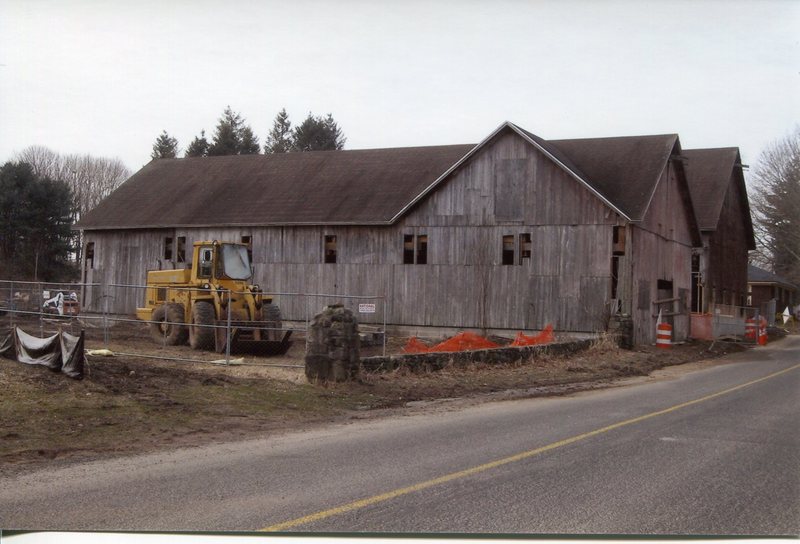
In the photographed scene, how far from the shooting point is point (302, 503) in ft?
22.9

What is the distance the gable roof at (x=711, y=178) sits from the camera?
1732 inches

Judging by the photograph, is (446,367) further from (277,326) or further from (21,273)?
(21,273)

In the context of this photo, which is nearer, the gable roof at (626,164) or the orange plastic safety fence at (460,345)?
the orange plastic safety fence at (460,345)

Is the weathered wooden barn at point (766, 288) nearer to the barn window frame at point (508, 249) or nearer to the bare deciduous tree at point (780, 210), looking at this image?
the bare deciduous tree at point (780, 210)

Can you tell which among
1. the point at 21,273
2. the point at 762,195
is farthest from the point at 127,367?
the point at 762,195

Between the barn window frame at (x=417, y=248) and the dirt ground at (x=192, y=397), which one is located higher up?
the barn window frame at (x=417, y=248)

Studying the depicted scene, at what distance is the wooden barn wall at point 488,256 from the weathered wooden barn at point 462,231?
1.9 inches

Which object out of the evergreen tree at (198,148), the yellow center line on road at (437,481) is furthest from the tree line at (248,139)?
the yellow center line on road at (437,481)

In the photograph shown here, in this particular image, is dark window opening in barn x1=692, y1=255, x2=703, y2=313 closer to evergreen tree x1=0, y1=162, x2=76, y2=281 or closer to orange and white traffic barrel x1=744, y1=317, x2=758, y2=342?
orange and white traffic barrel x1=744, y1=317, x2=758, y2=342

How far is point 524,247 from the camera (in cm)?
3123

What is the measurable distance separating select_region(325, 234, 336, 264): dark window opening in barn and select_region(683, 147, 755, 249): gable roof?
20683mm

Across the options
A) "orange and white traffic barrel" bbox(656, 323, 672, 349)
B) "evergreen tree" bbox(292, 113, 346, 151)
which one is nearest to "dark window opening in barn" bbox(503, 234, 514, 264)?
"orange and white traffic barrel" bbox(656, 323, 672, 349)

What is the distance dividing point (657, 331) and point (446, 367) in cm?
1658

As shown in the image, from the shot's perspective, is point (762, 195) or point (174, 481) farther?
point (762, 195)
